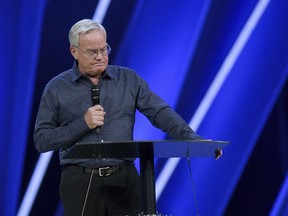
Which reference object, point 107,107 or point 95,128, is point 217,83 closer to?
point 107,107

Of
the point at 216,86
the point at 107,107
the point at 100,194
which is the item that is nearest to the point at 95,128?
the point at 107,107

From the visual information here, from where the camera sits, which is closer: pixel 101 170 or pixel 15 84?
pixel 101 170

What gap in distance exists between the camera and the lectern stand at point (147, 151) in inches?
76.2

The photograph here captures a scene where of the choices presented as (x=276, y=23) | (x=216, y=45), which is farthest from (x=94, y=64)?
(x=276, y=23)

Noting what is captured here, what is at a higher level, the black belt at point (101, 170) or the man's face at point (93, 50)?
the man's face at point (93, 50)

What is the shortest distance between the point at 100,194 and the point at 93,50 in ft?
2.14

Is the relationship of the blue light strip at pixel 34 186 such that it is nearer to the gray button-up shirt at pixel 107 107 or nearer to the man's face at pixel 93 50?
the gray button-up shirt at pixel 107 107

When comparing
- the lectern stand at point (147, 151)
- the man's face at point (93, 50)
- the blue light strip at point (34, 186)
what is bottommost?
the blue light strip at point (34, 186)

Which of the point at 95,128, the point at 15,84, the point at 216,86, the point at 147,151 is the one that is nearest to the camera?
the point at 147,151

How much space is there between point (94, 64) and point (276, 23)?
138cm

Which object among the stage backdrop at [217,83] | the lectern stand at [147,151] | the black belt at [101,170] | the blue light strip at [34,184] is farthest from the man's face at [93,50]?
the blue light strip at [34,184]

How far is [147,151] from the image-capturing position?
6.91 ft

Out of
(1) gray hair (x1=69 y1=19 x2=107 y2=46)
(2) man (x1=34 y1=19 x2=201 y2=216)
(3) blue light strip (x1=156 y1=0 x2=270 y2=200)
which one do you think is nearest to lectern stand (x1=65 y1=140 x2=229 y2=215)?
(2) man (x1=34 y1=19 x2=201 y2=216)

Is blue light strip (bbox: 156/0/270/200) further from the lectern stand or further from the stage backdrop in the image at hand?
the lectern stand
